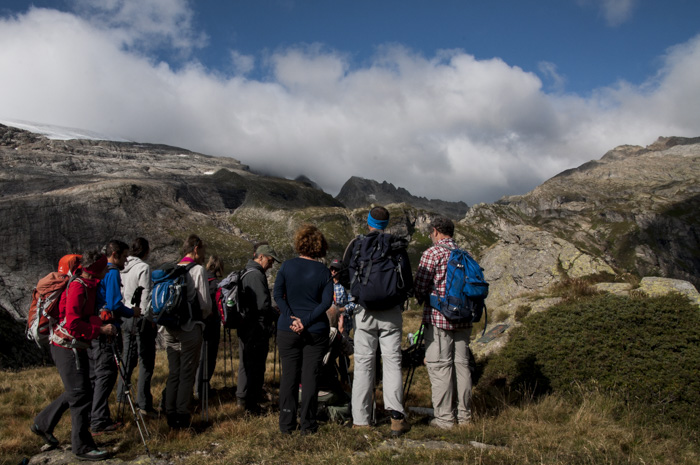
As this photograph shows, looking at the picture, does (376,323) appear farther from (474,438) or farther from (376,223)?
(474,438)

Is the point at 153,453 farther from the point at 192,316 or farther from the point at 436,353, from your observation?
the point at 436,353

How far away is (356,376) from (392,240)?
2229 millimetres

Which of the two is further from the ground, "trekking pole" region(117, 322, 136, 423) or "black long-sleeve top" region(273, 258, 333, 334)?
"black long-sleeve top" region(273, 258, 333, 334)

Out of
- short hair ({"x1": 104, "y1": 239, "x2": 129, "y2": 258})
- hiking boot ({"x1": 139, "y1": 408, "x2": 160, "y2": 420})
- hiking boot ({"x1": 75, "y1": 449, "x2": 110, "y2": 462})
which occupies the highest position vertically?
short hair ({"x1": 104, "y1": 239, "x2": 129, "y2": 258})

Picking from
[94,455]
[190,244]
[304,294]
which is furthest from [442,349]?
[94,455]

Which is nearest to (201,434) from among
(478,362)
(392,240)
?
(392,240)

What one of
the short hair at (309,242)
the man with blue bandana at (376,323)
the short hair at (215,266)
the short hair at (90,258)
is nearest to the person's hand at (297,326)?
the man with blue bandana at (376,323)

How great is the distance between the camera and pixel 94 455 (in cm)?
591

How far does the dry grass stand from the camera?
16.9 feet

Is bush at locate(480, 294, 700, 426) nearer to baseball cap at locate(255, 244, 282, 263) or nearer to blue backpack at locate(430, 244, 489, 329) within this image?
blue backpack at locate(430, 244, 489, 329)

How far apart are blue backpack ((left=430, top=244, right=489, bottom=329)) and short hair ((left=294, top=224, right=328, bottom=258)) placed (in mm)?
2031

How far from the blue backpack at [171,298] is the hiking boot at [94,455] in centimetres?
195

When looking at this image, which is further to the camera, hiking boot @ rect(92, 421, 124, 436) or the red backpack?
hiking boot @ rect(92, 421, 124, 436)

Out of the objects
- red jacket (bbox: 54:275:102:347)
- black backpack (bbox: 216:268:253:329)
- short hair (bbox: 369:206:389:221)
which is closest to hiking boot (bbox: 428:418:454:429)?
short hair (bbox: 369:206:389:221)
